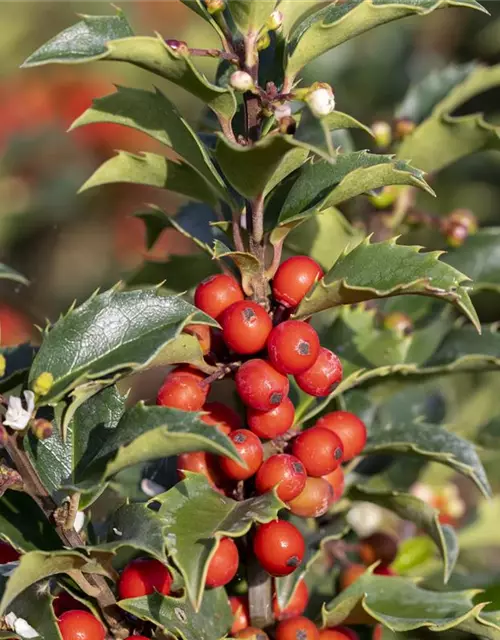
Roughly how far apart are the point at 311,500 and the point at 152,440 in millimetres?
296

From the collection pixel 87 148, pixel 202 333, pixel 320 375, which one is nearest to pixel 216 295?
pixel 202 333

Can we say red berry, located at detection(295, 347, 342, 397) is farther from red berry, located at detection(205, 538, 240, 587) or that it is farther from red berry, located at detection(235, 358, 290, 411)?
red berry, located at detection(205, 538, 240, 587)

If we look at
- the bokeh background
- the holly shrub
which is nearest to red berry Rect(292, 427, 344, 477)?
the holly shrub

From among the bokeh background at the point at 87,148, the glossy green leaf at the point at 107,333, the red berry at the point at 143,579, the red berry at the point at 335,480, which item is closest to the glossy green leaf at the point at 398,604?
the red berry at the point at 335,480

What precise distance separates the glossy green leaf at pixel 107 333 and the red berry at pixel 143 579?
23 cm

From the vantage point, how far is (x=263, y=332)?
3.30ft

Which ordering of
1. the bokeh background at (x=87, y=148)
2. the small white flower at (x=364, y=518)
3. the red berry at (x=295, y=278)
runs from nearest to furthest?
the red berry at (x=295, y=278)
the small white flower at (x=364, y=518)
the bokeh background at (x=87, y=148)

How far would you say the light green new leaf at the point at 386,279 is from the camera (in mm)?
958

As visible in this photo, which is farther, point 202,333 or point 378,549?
point 378,549

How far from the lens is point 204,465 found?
1.06 m

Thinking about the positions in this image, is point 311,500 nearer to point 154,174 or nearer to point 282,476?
point 282,476

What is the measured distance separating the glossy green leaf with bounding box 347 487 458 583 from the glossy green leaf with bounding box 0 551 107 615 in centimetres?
46

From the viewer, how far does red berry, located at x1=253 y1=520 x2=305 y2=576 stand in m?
1.02

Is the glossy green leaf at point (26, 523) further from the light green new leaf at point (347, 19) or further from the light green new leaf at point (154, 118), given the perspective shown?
the light green new leaf at point (347, 19)
